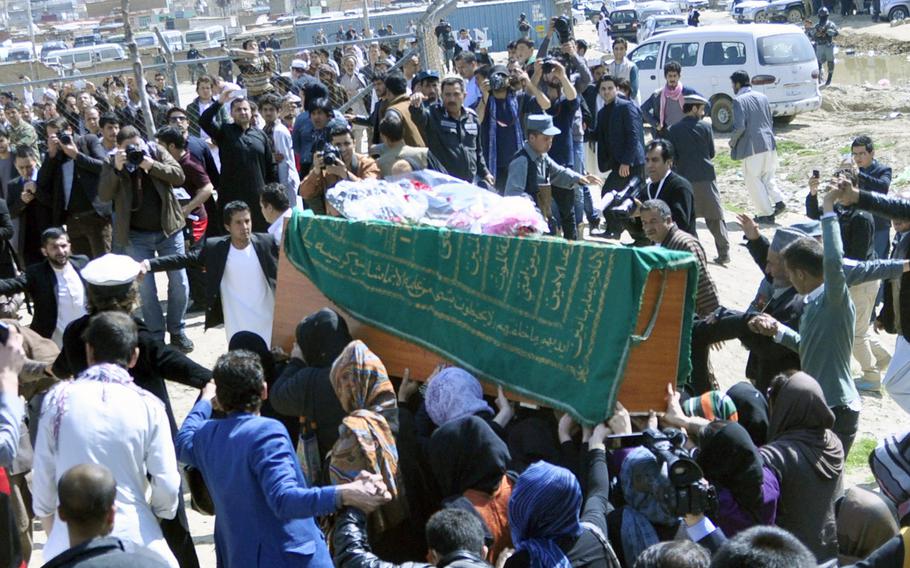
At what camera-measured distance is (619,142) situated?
1219cm

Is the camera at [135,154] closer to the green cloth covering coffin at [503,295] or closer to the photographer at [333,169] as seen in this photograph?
the photographer at [333,169]

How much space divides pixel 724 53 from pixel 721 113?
109cm

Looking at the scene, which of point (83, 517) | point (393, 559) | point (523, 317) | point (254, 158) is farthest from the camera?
point (254, 158)

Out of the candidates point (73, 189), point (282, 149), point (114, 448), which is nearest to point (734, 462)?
point (114, 448)

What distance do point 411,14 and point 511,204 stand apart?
40.3 m

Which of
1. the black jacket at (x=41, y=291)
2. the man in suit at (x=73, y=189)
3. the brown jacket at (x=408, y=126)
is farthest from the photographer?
the brown jacket at (x=408, y=126)

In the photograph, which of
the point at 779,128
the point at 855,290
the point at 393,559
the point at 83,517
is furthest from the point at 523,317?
the point at 779,128

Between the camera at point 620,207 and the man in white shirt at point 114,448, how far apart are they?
3926 millimetres

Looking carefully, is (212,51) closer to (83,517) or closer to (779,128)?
(779,128)

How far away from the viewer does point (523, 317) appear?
18.2ft

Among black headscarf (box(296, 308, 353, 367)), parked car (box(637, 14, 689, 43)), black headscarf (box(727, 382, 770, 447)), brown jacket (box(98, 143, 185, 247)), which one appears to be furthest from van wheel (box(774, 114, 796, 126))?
black headscarf (box(296, 308, 353, 367))

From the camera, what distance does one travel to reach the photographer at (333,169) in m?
7.91

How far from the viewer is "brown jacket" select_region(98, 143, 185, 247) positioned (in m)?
8.85

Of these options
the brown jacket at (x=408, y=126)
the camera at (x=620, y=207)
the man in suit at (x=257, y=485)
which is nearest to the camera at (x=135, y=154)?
the brown jacket at (x=408, y=126)
